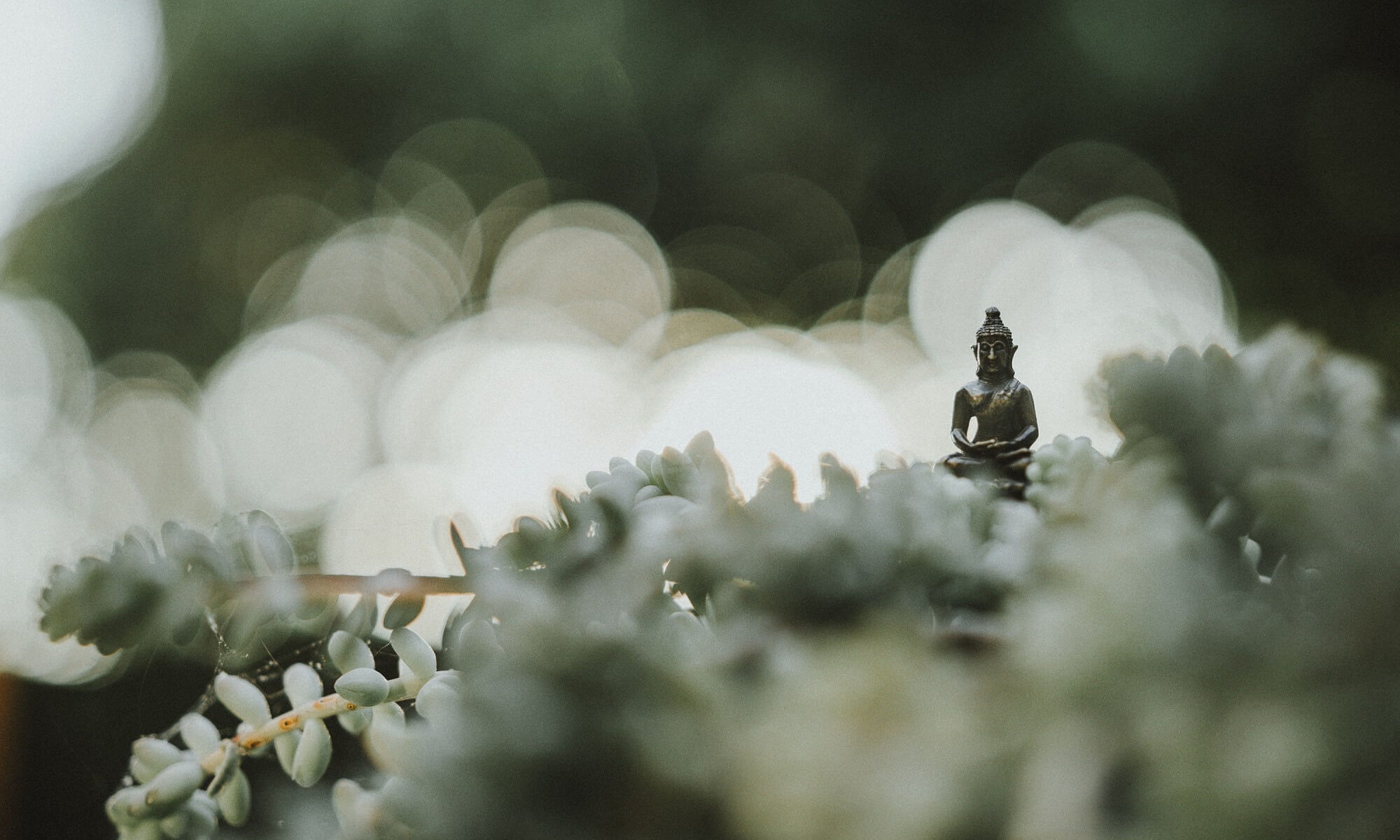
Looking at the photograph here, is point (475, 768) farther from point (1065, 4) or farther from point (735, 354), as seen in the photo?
point (735, 354)

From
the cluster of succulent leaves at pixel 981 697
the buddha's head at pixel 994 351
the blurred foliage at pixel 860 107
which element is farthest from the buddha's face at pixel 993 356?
the blurred foliage at pixel 860 107

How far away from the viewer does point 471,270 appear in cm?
459

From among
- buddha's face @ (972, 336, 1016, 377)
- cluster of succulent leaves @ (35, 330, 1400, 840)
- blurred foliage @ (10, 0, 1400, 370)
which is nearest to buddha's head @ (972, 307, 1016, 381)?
buddha's face @ (972, 336, 1016, 377)

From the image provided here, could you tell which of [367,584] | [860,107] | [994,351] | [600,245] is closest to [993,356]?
[994,351]

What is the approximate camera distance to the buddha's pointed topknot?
639 mm

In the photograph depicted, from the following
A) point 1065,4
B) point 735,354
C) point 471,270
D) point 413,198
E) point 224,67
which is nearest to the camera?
point 1065,4

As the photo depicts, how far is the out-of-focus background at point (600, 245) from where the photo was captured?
1990 mm

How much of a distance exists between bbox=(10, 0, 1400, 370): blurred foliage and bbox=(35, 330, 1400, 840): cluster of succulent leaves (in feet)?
6.71

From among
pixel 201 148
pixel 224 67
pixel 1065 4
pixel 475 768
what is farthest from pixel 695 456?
pixel 201 148

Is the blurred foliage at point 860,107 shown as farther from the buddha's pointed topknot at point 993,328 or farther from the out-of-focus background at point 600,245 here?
the buddha's pointed topknot at point 993,328

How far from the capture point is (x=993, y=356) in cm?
64

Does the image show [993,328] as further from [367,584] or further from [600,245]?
[600,245]

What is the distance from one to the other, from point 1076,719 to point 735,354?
3.47m

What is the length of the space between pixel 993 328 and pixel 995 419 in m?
0.08
